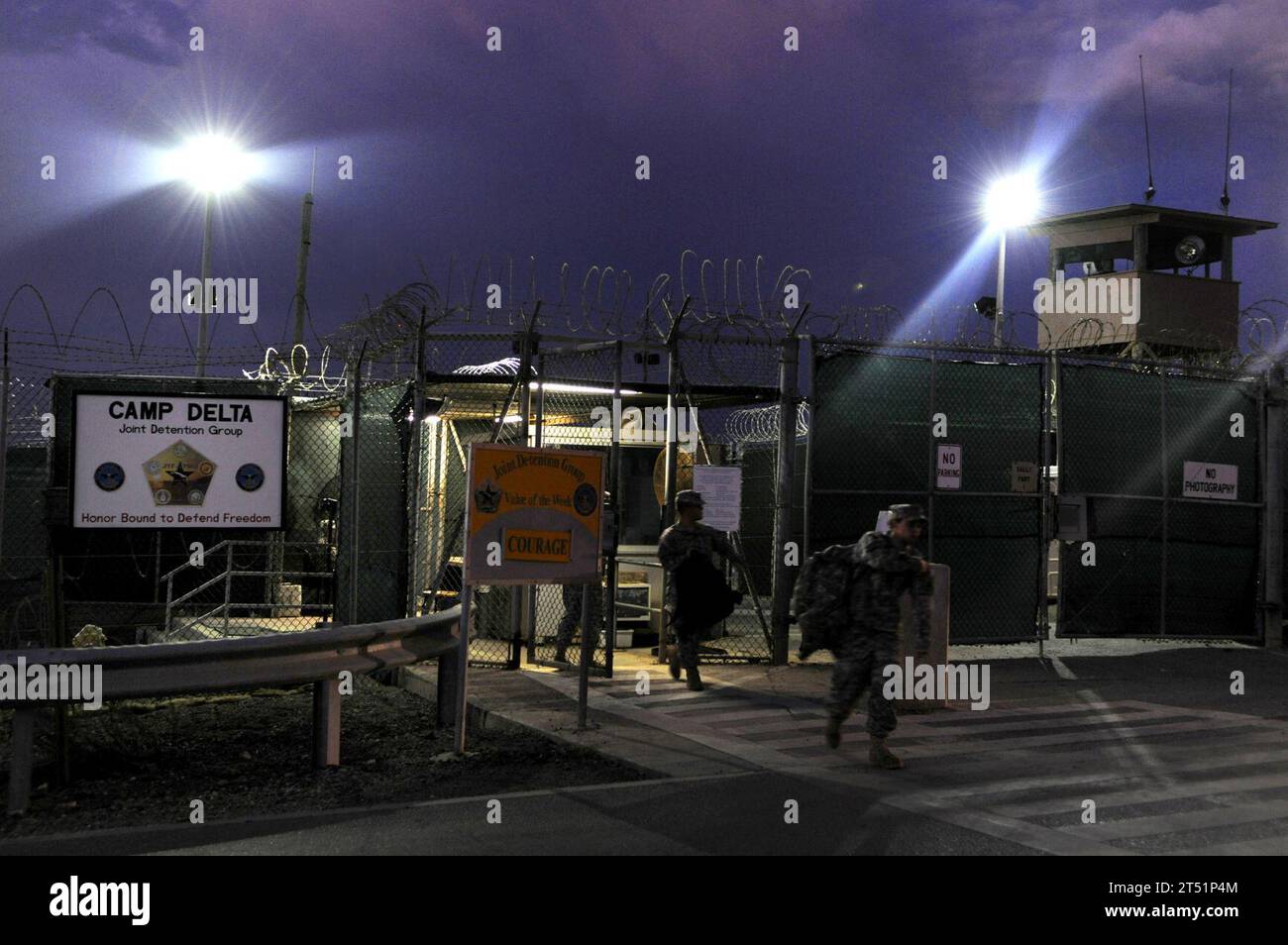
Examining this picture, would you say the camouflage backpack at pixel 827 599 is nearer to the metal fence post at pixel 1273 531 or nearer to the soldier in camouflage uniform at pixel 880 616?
the soldier in camouflage uniform at pixel 880 616

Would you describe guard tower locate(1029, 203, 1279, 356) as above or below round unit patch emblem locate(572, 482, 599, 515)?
above

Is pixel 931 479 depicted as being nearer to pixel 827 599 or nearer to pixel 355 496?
pixel 827 599

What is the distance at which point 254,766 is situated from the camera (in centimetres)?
812

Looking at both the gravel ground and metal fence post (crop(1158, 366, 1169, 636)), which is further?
metal fence post (crop(1158, 366, 1169, 636))

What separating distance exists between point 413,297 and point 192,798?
5757mm

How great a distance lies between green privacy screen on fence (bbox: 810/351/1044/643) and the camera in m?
13.0

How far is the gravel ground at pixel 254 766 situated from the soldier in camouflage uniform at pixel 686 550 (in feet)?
7.83

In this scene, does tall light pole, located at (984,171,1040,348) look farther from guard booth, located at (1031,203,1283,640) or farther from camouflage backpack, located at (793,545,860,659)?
camouflage backpack, located at (793,545,860,659)

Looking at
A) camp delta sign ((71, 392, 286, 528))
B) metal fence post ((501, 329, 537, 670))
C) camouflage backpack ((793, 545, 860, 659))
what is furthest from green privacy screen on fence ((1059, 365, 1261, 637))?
camp delta sign ((71, 392, 286, 528))

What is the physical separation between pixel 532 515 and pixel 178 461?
13.1 feet

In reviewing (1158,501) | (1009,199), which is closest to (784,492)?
(1158,501)

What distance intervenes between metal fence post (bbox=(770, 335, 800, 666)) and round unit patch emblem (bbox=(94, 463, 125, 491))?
6189 mm

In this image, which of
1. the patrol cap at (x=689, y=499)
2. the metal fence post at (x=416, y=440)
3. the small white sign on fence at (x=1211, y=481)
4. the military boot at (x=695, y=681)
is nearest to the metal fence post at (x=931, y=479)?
the patrol cap at (x=689, y=499)
